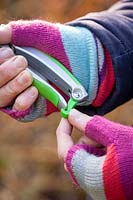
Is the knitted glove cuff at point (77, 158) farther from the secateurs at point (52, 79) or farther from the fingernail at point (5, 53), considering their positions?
the fingernail at point (5, 53)

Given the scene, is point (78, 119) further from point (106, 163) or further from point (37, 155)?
point (37, 155)

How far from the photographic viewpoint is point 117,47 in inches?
41.1

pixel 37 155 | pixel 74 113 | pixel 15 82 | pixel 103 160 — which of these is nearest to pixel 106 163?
pixel 103 160

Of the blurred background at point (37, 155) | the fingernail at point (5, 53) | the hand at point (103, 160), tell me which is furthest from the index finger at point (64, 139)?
the blurred background at point (37, 155)

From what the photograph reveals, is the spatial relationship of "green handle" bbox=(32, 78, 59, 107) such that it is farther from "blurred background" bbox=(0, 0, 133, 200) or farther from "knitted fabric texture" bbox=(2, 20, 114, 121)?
"blurred background" bbox=(0, 0, 133, 200)

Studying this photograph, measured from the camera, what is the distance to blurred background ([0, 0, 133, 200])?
78.0 inches

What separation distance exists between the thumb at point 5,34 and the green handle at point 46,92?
76 millimetres

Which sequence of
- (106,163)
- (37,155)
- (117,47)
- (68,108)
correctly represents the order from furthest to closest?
(37,155) < (117,47) < (68,108) < (106,163)

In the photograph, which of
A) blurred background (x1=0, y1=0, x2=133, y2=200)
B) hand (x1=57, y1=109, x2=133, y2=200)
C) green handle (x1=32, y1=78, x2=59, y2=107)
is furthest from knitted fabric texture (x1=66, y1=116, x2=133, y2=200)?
blurred background (x1=0, y1=0, x2=133, y2=200)

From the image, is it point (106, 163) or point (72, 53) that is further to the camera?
point (72, 53)

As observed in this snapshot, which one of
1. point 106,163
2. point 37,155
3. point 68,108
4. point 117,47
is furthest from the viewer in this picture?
point 37,155

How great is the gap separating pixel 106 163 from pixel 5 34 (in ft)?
0.91

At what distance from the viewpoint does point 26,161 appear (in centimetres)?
208

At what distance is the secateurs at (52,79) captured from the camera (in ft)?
3.13
